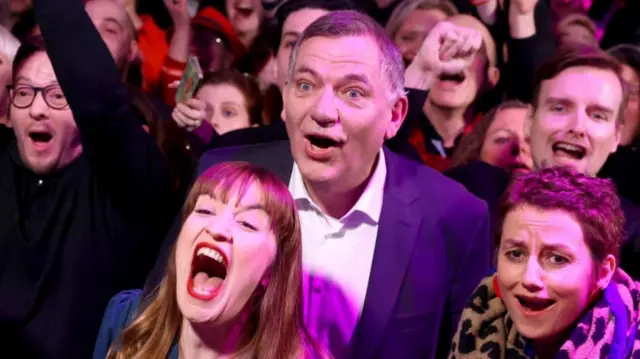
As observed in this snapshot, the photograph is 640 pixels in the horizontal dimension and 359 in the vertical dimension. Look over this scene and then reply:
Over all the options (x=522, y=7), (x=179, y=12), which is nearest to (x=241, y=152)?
(x=522, y=7)

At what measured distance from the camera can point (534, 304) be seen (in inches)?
93.3

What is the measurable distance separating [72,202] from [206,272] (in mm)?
770

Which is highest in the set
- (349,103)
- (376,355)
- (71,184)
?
(349,103)

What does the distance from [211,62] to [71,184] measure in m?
1.69

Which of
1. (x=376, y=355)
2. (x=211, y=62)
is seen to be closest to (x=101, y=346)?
(x=376, y=355)

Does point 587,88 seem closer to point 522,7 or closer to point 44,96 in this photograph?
point 522,7

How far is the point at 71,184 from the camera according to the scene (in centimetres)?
305

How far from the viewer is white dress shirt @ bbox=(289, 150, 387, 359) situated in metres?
2.70

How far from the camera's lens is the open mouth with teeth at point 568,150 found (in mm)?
3117

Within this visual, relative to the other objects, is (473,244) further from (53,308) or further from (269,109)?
(269,109)

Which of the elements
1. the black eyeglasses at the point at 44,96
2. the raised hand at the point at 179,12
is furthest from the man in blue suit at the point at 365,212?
the raised hand at the point at 179,12

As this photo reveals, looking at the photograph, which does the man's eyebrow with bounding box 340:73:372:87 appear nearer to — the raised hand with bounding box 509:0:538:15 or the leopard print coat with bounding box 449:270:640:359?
the leopard print coat with bounding box 449:270:640:359

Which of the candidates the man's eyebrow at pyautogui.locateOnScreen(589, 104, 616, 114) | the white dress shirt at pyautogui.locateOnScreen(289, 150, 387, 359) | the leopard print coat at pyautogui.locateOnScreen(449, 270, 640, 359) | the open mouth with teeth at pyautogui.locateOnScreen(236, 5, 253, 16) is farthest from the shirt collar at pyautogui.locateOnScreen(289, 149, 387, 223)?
the open mouth with teeth at pyautogui.locateOnScreen(236, 5, 253, 16)

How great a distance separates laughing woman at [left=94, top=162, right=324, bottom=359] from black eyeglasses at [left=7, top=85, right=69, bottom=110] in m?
0.83
